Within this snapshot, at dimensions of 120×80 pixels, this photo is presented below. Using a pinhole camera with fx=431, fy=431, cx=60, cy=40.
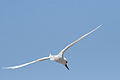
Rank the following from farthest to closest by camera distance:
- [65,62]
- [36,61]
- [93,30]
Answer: [36,61] → [65,62] → [93,30]

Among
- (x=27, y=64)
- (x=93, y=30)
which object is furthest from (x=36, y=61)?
(x=93, y=30)

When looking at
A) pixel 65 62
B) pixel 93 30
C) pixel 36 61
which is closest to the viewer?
pixel 93 30

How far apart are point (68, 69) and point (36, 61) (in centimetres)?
520

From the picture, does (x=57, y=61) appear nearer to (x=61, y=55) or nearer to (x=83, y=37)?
(x=61, y=55)

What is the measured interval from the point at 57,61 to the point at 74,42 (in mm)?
3975

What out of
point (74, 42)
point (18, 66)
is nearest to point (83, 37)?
point (74, 42)

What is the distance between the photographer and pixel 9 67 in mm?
64875

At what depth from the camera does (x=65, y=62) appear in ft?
205

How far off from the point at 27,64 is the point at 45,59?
2.96 meters

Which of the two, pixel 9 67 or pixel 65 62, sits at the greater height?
pixel 9 67

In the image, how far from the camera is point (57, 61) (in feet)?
198

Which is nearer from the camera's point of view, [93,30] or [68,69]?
[93,30]

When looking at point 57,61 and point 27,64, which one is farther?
point 27,64

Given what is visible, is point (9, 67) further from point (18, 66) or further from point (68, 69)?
point (68, 69)
